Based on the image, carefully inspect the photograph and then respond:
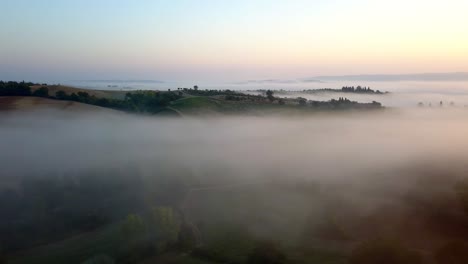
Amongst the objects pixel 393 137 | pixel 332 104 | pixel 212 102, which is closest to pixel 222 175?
pixel 212 102

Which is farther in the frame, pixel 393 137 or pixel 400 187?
pixel 393 137

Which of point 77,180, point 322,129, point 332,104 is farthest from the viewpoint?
point 332,104

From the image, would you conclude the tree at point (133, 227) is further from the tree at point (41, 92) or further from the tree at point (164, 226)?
the tree at point (41, 92)

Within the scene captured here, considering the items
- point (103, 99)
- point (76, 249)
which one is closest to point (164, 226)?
point (76, 249)

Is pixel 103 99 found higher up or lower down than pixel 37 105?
higher up

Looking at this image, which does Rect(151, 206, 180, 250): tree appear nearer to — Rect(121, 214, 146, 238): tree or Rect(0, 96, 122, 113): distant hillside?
Rect(121, 214, 146, 238): tree

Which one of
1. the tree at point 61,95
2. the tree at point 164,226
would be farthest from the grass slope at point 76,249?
the tree at point 61,95

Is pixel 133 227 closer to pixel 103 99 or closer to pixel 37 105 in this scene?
pixel 37 105

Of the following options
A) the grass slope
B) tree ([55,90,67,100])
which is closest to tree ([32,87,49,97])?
tree ([55,90,67,100])

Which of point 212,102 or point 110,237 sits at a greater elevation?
point 212,102

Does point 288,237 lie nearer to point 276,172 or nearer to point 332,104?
point 276,172

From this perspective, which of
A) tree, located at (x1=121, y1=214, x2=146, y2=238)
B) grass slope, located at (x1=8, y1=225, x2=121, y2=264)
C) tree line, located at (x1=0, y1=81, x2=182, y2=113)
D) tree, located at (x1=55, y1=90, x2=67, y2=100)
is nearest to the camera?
grass slope, located at (x1=8, y1=225, x2=121, y2=264)
